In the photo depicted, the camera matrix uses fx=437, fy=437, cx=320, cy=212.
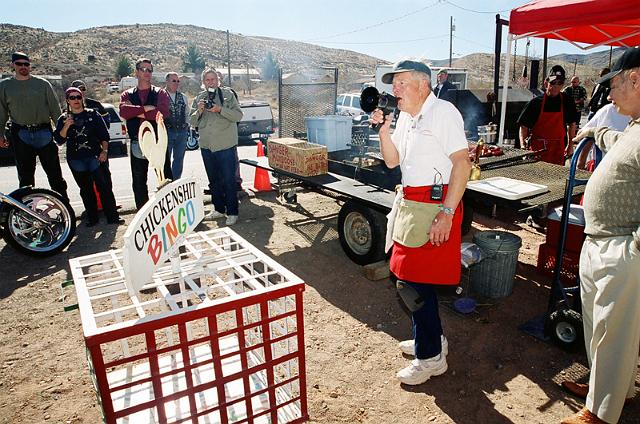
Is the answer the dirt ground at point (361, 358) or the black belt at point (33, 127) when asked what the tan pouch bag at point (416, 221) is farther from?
the black belt at point (33, 127)

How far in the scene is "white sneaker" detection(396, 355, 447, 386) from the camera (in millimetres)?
2947

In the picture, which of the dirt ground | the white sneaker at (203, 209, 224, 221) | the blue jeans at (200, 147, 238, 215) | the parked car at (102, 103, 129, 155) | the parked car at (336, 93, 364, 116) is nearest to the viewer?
the dirt ground

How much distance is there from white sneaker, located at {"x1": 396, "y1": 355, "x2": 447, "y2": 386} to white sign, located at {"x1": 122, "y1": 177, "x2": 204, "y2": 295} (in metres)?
1.74

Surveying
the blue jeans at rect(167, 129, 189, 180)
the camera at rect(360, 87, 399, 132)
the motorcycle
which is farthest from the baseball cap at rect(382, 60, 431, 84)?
the blue jeans at rect(167, 129, 189, 180)

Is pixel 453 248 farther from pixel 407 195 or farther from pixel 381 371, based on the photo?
pixel 381 371

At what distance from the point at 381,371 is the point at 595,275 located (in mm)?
1549

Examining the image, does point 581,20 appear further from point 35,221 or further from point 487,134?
point 35,221

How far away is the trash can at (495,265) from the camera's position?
157 inches

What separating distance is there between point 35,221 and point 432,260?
500 centimetres

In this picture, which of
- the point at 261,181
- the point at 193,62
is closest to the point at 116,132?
the point at 261,181

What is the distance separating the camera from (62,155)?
1380 cm

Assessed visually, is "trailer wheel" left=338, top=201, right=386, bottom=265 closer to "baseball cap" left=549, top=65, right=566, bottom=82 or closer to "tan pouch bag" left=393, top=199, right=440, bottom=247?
"tan pouch bag" left=393, top=199, right=440, bottom=247

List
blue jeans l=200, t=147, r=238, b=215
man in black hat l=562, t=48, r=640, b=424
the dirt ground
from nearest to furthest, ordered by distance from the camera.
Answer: man in black hat l=562, t=48, r=640, b=424, the dirt ground, blue jeans l=200, t=147, r=238, b=215

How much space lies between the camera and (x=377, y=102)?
289cm
